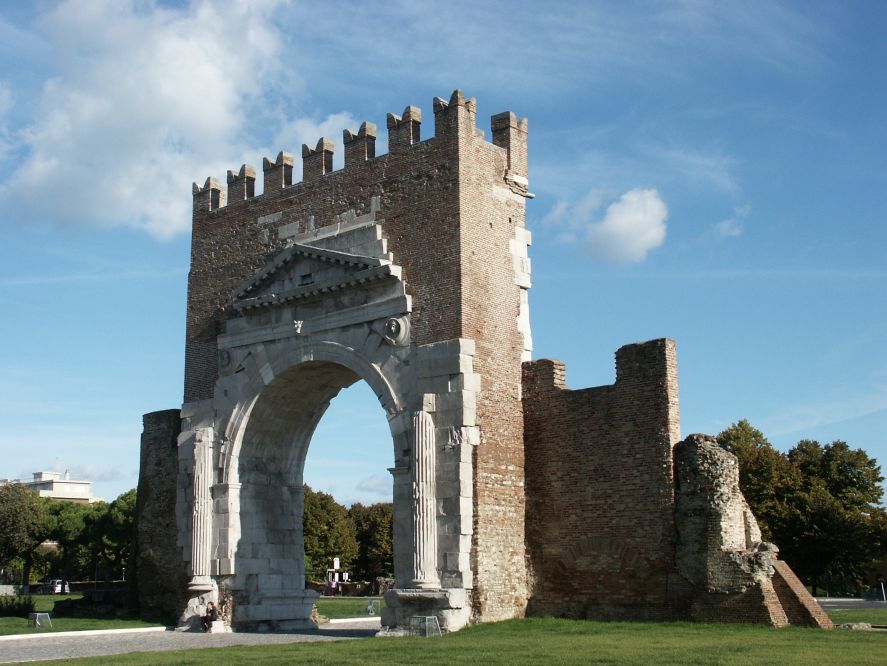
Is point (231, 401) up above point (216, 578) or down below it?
above

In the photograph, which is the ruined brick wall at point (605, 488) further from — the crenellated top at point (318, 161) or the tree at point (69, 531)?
the tree at point (69, 531)

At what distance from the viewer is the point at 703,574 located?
18.3 metres

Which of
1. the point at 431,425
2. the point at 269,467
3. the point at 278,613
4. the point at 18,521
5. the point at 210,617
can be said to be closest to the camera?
the point at 431,425

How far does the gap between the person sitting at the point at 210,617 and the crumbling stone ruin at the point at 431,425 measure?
47 cm

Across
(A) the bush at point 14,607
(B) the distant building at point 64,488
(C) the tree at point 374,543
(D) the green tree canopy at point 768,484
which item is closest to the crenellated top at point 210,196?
(A) the bush at point 14,607

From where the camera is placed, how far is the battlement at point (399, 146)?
21.5 metres

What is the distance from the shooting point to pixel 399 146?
22297mm

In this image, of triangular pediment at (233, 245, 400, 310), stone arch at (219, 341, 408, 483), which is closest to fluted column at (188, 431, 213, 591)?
stone arch at (219, 341, 408, 483)

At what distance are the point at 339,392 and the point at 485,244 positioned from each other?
18.9 feet

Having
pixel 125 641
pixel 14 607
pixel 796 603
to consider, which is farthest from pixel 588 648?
pixel 14 607

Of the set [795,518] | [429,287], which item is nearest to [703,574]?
[429,287]

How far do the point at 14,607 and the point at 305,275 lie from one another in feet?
37.9

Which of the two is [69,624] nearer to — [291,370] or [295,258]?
[291,370]

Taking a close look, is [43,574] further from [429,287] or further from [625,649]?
[625,649]
